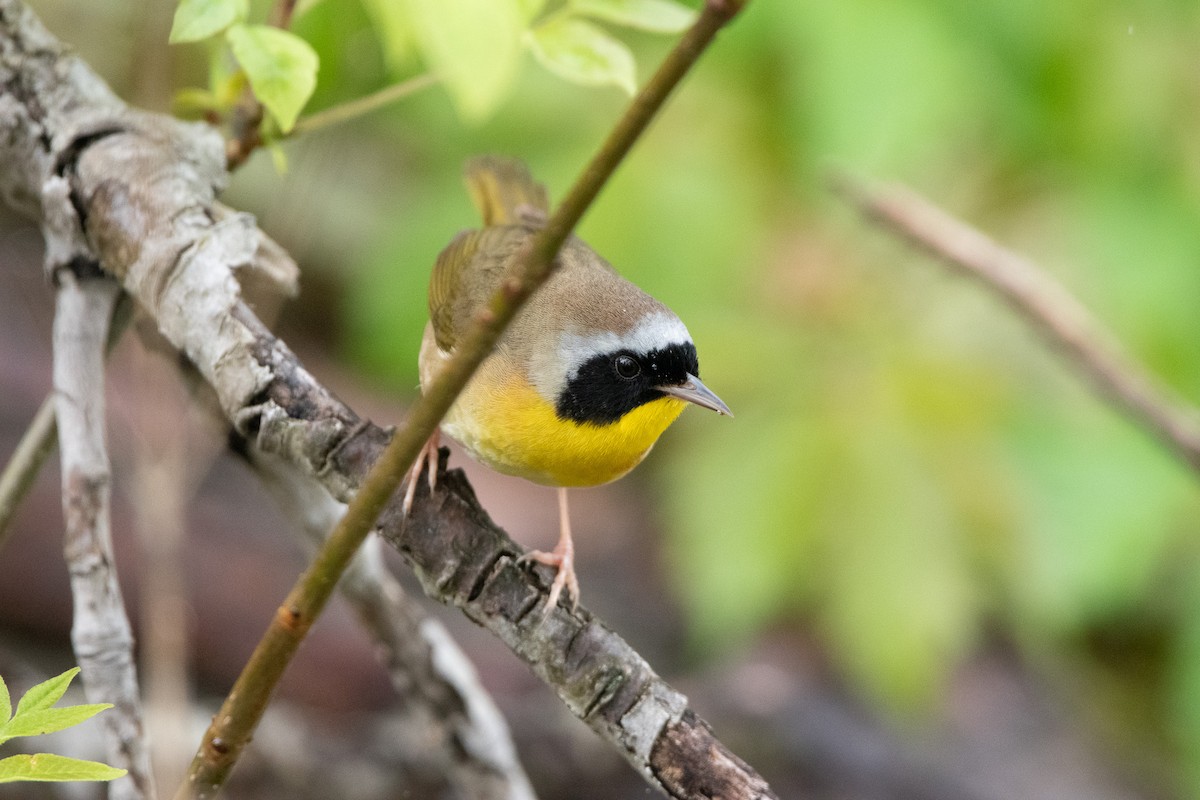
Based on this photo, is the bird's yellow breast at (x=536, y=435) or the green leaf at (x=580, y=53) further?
the bird's yellow breast at (x=536, y=435)

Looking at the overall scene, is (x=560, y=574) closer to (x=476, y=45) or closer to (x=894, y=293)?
(x=476, y=45)

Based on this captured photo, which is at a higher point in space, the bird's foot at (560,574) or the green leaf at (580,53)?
the green leaf at (580,53)

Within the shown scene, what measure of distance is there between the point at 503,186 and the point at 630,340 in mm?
920

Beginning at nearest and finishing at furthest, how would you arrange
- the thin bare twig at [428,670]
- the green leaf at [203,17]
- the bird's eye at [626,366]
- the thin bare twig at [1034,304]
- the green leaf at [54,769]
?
the green leaf at [54,769] → the green leaf at [203,17] → the thin bare twig at [428,670] → the bird's eye at [626,366] → the thin bare twig at [1034,304]

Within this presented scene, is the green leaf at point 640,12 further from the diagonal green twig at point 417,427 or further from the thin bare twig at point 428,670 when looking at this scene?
the thin bare twig at point 428,670

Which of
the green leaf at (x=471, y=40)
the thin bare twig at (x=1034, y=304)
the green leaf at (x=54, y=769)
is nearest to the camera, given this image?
the green leaf at (x=471, y=40)

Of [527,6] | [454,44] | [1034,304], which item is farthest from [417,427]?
[1034,304]

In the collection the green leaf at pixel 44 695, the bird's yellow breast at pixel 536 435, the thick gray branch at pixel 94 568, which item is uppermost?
the bird's yellow breast at pixel 536 435

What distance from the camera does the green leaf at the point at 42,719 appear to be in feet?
3.79

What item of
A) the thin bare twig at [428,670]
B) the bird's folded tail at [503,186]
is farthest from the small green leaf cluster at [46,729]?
the bird's folded tail at [503,186]

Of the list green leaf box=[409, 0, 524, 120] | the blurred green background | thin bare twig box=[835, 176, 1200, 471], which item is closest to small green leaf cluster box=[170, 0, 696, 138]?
green leaf box=[409, 0, 524, 120]

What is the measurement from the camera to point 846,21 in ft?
12.4

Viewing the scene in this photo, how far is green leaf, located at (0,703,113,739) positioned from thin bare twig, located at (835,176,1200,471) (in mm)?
2616

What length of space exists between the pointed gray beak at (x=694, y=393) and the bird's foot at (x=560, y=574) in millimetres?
385
